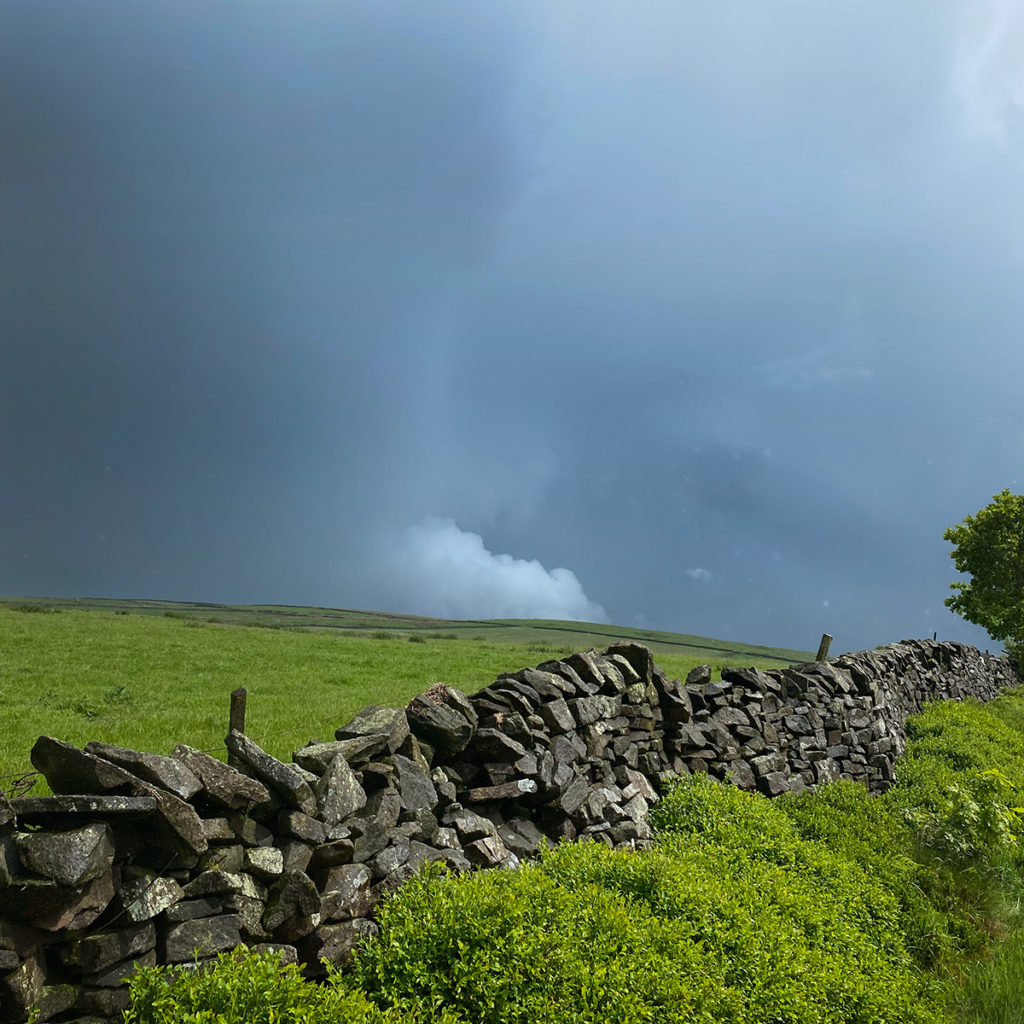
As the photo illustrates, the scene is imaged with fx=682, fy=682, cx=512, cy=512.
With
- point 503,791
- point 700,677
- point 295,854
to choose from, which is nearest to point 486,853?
point 503,791

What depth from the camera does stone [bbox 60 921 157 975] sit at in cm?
484

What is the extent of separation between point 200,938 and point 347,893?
1.41 meters

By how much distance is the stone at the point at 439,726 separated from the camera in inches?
333

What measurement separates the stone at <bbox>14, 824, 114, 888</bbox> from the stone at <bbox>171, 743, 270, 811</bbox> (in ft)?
3.21

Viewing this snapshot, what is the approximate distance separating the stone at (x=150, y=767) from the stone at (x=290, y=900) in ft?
4.09

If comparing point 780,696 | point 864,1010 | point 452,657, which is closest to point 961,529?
point 452,657

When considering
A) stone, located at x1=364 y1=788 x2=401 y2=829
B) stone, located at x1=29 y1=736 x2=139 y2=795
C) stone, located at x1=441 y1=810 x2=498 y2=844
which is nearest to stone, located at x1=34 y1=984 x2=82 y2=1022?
stone, located at x1=29 y1=736 x2=139 y2=795

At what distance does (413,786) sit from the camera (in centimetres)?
767

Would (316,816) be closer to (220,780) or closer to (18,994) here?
(220,780)

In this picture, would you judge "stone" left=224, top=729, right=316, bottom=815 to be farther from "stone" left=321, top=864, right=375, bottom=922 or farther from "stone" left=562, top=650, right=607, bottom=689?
"stone" left=562, top=650, right=607, bottom=689

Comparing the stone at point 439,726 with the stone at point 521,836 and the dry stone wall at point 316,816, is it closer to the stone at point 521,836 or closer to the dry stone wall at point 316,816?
the dry stone wall at point 316,816

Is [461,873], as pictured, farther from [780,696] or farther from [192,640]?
[192,640]

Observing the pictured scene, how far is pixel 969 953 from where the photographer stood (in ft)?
31.4

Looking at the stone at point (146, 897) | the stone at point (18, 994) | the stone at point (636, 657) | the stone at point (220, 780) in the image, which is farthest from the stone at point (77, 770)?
the stone at point (636, 657)
